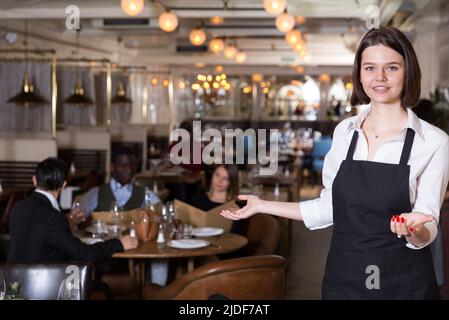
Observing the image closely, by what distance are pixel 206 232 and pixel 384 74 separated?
9.17 feet

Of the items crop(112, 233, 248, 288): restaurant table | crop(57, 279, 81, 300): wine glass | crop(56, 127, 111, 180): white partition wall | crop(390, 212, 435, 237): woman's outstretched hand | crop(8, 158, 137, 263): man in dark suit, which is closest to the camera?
crop(390, 212, 435, 237): woman's outstretched hand

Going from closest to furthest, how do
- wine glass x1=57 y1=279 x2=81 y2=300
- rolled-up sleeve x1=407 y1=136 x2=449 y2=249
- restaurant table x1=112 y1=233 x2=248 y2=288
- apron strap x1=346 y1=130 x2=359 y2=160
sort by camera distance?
rolled-up sleeve x1=407 y1=136 x2=449 y2=249, apron strap x1=346 y1=130 x2=359 y2=160, wine glass x1=57 y1=279 x2=81 y2=300, restaurant table x1=112 y1=233 x2=248 y2=288

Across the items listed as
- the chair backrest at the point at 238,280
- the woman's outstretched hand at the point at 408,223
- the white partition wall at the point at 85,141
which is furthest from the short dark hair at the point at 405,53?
the white partition wall at the point at 85,141

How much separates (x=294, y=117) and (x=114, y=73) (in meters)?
6.73

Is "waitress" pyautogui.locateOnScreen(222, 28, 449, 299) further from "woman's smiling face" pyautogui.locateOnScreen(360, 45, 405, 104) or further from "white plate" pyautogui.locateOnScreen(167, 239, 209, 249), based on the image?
"white plate" pyautogui.locateOnScreen(167, 239, 209, 249)

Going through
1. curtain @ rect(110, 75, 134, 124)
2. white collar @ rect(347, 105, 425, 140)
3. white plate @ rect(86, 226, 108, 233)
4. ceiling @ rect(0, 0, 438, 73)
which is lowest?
white plate @ rect(86, 226, 108, 233)

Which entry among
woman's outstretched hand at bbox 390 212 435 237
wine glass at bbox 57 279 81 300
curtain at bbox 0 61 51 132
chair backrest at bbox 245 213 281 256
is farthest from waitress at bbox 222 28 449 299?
curtain at bbox 0 61 51 132

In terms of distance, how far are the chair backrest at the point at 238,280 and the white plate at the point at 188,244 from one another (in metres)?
0.80

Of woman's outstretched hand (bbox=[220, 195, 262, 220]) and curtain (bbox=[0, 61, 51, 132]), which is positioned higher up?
curtain (bbox=[0, 61, 51, 132])

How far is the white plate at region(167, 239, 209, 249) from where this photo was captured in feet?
13.4

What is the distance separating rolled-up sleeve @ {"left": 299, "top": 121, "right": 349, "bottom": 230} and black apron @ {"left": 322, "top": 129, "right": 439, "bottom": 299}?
0.05 meters

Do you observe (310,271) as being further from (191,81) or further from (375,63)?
(191,81)
